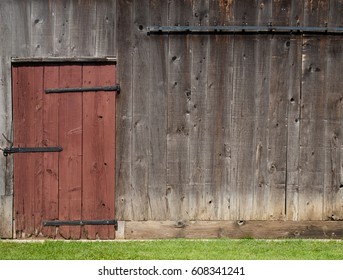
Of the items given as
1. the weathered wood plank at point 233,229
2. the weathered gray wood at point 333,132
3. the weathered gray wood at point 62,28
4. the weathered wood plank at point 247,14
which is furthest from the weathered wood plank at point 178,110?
the weathered gray wood at point 333,132

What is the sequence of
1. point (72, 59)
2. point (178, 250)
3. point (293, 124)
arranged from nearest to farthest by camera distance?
point (178, 250)
point (72, 59)
point (293, 124)

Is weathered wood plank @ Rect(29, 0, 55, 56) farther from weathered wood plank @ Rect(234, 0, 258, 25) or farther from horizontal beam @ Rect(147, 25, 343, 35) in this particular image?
weathered wood plank @ Rect(234, 0, 258, 25)

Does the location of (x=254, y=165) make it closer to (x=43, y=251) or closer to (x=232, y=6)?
(x=232, y=6)

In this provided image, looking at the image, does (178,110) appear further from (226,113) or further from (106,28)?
(106,28)

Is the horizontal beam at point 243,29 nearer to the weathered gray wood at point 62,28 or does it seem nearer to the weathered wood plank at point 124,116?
the weathered wood plank at point 124,116

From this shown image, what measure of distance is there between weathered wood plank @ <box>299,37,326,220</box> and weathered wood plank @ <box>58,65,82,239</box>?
241 centimetres

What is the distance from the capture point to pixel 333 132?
29.3 feet

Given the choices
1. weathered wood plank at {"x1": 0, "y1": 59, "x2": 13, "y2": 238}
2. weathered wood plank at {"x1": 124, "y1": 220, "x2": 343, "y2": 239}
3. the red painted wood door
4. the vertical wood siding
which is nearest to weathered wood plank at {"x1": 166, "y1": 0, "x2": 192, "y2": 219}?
the vertical wood siding

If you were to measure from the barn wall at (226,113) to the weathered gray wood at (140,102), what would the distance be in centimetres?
1

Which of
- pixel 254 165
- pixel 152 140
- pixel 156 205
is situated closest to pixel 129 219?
pixel 156 205

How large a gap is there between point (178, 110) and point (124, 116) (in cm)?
59

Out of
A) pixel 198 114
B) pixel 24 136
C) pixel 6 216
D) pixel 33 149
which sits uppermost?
pixel 198 114

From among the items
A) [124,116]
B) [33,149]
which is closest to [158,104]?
[124,116]

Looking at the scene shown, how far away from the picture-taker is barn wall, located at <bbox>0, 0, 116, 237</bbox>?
347 inches
